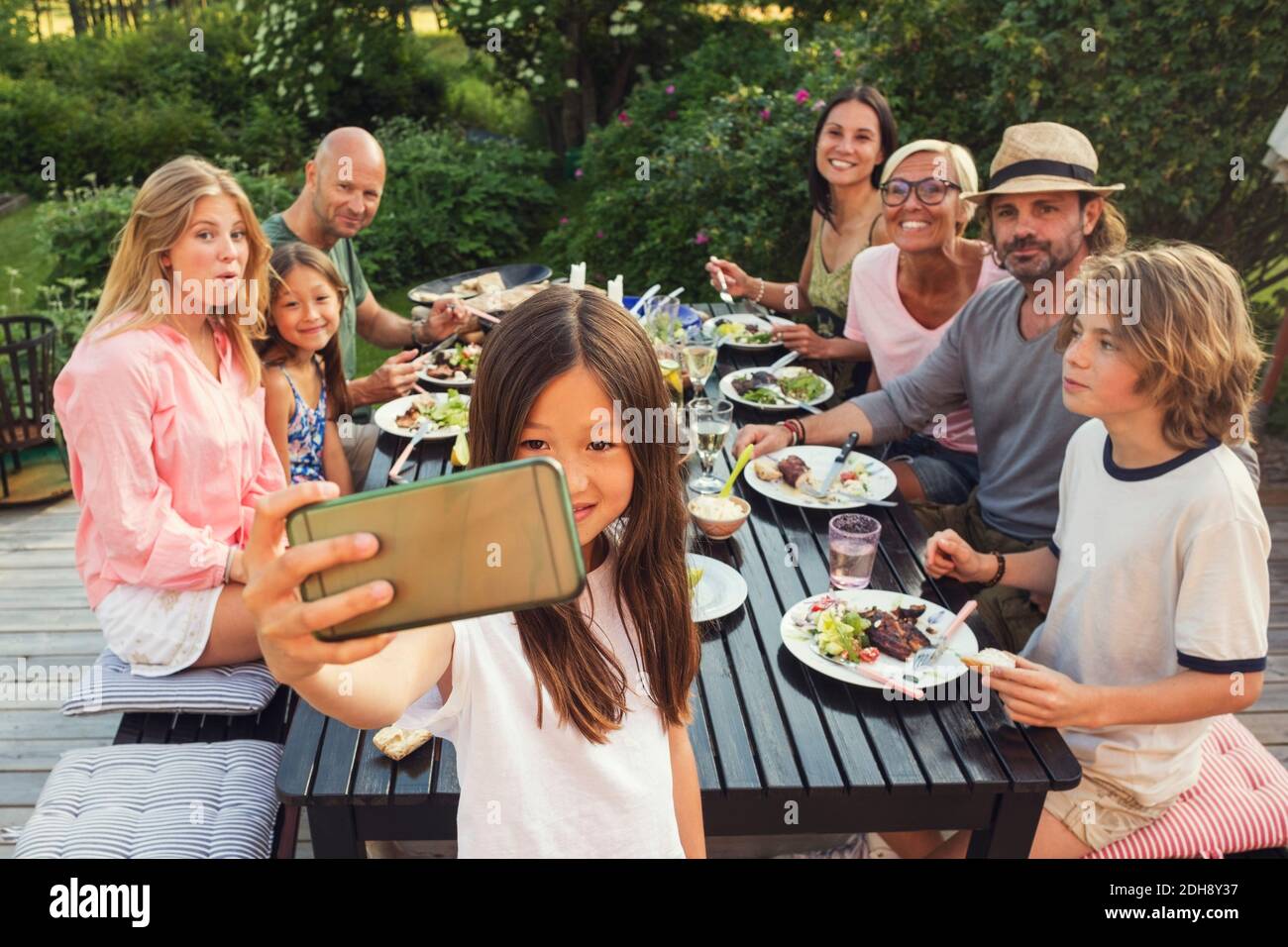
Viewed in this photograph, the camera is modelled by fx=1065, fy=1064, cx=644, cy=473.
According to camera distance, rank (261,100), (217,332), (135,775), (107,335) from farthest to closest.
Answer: (261,100)
(217,332)
(107,335)
(135,775)

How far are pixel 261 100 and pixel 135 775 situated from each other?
10.7 metres

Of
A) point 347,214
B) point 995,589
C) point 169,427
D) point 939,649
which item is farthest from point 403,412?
point 939,649

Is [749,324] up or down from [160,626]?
up

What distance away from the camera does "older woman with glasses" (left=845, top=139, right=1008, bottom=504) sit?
400 centimetres

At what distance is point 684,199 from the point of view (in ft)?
24.2

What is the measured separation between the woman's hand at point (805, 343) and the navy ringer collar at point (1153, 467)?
2075 mm

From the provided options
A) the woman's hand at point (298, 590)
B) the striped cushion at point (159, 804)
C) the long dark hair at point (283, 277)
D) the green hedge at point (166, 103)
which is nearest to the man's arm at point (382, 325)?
the long dark hair at point (283, 277)

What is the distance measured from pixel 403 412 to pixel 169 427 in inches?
38.7

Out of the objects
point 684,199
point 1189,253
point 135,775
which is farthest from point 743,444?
point 684,199

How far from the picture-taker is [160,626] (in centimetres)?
286

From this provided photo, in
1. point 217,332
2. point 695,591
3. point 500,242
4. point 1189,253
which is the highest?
point 1189,253

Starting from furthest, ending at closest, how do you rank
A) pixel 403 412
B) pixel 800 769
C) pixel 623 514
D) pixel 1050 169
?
1. pixel 403 412
2. pixel 1050 169
3. pixel 800 769
4. pixel 623 514

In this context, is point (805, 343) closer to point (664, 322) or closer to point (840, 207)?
point (664, 322)
